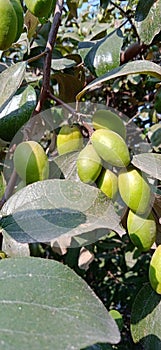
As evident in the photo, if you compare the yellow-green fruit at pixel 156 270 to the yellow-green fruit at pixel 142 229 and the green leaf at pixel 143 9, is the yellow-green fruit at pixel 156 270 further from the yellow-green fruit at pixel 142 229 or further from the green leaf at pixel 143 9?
the green leaf at pixel 143 9

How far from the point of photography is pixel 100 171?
753 millimetres

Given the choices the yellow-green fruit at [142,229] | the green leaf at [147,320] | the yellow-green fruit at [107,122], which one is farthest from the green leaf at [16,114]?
the green leaf at [147,320]

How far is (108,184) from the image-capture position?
0.74 m

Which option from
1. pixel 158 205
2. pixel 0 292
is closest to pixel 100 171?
pixel 158 205

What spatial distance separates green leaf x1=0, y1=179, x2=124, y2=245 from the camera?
24.0 inches

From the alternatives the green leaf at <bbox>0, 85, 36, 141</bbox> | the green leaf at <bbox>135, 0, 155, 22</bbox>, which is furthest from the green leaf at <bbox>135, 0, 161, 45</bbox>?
the green leaf at <bbox>0, 85, 36, 141</bbox>

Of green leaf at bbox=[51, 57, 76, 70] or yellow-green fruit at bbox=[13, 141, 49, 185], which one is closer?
yellow-green fruit at bbox=[13, 141, 49, 185]

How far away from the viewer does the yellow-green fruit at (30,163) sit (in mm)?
729

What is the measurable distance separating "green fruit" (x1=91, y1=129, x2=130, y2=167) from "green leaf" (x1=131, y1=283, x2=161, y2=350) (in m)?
0.26

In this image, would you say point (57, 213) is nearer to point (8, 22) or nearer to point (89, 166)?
point (89, 166)

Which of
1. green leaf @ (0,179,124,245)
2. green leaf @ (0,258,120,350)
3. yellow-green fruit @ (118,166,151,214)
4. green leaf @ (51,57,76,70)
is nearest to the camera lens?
green leaf @ (0,258,120,350)

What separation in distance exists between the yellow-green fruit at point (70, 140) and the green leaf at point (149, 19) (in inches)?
9.5

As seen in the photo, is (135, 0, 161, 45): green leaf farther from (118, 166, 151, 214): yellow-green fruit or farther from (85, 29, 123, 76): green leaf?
(118, 166, 151, 214): yellow-green fruit

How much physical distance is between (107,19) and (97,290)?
987 mm
